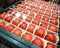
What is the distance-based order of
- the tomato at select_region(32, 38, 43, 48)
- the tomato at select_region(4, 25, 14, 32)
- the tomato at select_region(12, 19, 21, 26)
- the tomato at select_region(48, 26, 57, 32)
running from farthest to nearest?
1. the tomato at select_region(12, 19, 21, 26)
2. the tomato at select_region(48, 26, 57, 32)
3. the tomato at select_region(4, 25, 14, 32)
4. the tomato at select_region(32, 38, 43, 48)

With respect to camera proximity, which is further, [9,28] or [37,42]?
[9,28]

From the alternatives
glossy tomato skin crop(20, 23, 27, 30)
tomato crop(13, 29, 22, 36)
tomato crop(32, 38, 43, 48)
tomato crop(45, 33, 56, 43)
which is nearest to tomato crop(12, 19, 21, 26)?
glossy tomato skin crop(20, 23, 27, 30)

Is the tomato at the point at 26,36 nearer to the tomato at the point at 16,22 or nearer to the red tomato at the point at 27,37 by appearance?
the red tomato at the point at 27,37

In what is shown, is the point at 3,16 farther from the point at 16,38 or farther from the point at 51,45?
the point at 51,45

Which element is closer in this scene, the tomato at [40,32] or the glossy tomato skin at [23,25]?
the tomato at [40,32]

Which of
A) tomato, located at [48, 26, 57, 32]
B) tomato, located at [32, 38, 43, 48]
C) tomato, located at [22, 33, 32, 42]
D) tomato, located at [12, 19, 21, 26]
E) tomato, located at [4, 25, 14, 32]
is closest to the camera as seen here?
tomato, located at [32, 38, 43, 48]

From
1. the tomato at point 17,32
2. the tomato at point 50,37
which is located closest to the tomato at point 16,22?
the tomato at point 17,32

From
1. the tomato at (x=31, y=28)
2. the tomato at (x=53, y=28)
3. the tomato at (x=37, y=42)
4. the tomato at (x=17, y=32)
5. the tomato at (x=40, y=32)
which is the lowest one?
the tomato at (x=53, y=28)

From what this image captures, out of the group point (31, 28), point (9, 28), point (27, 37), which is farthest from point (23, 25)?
point (27, 37)

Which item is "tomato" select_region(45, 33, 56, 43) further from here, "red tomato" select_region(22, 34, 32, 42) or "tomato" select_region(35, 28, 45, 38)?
"red tomato" select_region(22, 34, 32, 42)

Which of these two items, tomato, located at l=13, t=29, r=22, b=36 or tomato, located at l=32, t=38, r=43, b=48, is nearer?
tomato, located at l=32, t=38, r=43, b=48

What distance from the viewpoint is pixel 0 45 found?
1.99 metres

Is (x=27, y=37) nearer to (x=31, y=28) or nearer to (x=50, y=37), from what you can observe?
(x=31, y=28)

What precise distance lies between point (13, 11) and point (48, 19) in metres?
1.22
